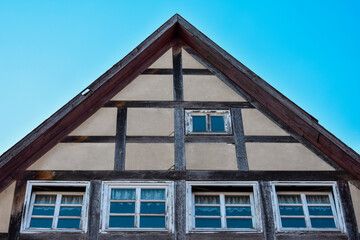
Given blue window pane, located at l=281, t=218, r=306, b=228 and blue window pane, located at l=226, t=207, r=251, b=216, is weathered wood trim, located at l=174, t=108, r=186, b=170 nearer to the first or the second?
blue window pane, located at l=226, t=207, r=251, b=216

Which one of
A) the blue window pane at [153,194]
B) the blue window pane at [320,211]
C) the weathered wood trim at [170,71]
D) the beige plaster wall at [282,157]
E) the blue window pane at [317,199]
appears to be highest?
the weathered wood trim at [170,71]

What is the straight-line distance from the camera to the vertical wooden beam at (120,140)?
8.04 metres

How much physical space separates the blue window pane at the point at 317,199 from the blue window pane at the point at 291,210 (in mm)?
199

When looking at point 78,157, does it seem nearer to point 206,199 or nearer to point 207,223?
point 206,199

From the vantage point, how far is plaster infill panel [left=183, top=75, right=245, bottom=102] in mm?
A: 8906

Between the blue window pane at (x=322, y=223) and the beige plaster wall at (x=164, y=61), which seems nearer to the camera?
the blue window pane at (x=322, y=223)

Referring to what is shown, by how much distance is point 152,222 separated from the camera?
761cm

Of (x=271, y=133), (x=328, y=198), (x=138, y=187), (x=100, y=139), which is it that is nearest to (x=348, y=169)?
(x=328, y=198)

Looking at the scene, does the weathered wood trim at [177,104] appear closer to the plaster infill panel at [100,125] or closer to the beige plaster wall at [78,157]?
the plaster infill panel at [100,125]

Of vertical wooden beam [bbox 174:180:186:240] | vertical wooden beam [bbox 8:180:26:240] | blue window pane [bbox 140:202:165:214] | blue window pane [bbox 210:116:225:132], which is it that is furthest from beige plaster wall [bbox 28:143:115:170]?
blue window pane [bbox 210:116:225:132]

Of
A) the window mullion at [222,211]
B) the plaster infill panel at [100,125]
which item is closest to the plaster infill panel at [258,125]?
the window mullion at [222,211]

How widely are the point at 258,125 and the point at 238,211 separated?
147 cm

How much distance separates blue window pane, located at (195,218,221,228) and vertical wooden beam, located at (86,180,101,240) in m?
1.36

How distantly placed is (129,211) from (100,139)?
125cm
